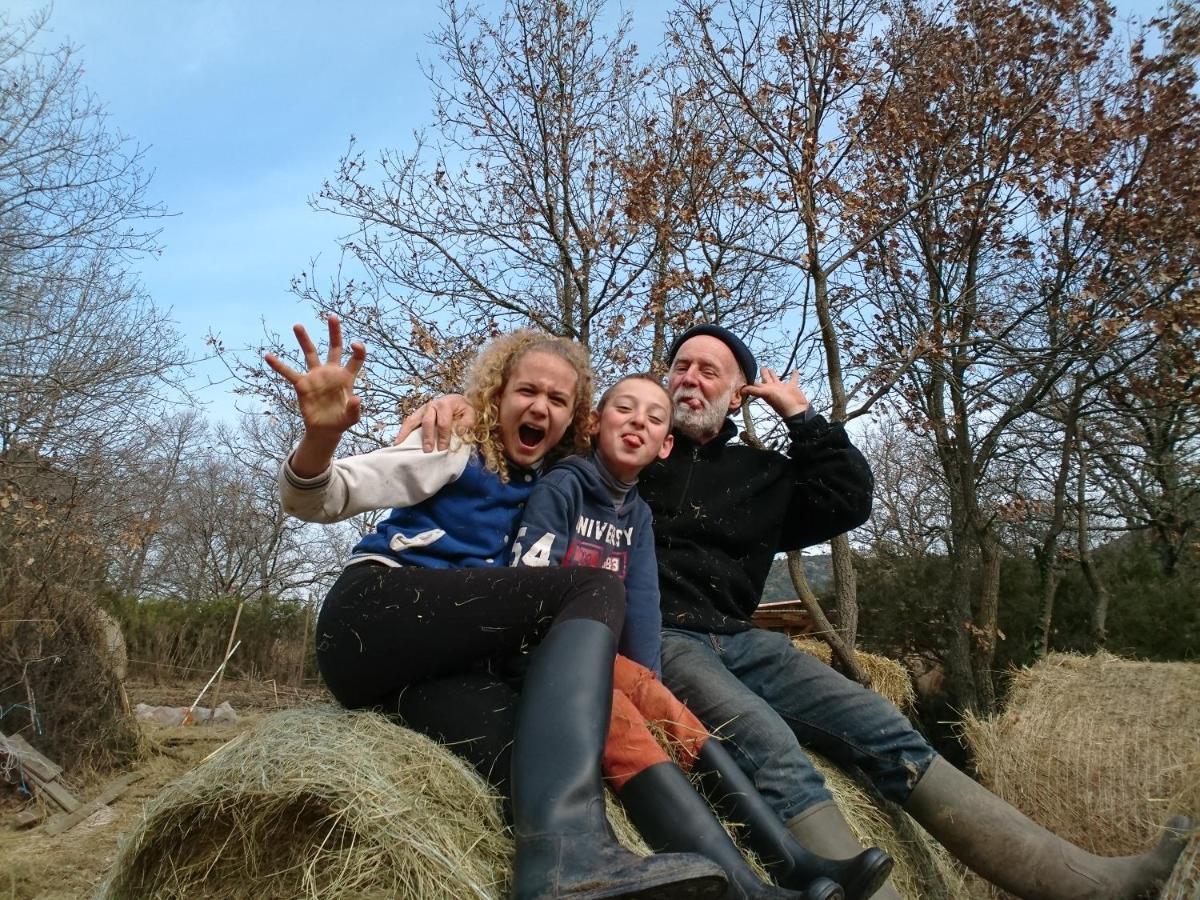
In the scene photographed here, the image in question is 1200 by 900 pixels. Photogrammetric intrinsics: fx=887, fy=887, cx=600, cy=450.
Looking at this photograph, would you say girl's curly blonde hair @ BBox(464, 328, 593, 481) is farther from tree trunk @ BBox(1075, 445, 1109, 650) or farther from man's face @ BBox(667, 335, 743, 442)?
tree trunk @ BBox(1075, 445, 1109, 650)

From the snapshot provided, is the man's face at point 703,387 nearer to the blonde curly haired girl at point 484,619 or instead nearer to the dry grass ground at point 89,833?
the blonde curly haired girl at point 484,619

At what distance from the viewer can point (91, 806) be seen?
7.88 meters

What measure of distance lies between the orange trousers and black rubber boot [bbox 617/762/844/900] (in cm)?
4

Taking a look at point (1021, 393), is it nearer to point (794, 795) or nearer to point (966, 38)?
point (966, 38)

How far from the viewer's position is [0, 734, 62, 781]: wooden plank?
7.96m

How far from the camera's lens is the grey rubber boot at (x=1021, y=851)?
2561mm

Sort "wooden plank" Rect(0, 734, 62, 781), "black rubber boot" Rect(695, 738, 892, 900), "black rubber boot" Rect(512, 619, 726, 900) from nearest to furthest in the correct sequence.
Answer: "black rubber boot" Rect(512, 619, 726, 900), "black rubber boot" Rect(695, 738, 892, 900), "wooden plank" Rect(0, 734, 62, 781)

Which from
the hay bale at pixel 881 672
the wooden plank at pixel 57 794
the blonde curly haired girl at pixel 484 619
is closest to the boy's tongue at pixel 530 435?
the blonde curly haired girl at pixel 484 619

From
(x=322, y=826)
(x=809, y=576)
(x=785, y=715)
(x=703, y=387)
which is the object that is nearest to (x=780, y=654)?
(x=785, y=715)

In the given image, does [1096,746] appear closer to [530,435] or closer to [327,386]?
[530,435]

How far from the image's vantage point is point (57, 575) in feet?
29.3

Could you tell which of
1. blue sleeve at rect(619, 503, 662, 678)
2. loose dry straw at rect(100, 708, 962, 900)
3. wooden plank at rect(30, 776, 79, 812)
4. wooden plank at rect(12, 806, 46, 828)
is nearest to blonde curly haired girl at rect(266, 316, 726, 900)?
loose dry straw at rect(100, 708, 962, 900)

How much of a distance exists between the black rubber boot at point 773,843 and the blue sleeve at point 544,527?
0.69m

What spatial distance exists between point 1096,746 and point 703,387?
2.84 meters
